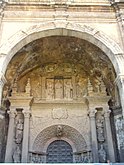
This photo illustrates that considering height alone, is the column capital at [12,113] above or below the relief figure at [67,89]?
below

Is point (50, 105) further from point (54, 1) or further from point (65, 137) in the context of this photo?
point (54, 1)

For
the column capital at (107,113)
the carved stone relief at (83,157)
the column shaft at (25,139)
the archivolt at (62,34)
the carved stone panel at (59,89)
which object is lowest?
the carved stone relief at (83,157)

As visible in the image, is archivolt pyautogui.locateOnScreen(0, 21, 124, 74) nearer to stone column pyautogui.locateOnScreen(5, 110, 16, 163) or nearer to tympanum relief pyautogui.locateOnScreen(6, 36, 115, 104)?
tympanum relief pyautogui.locateOnScreen(6, 36, 115, 104)

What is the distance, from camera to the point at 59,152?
8.66 metres

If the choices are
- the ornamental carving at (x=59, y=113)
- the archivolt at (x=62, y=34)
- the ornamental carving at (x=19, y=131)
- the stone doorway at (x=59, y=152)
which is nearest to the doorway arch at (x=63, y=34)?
the archivolt at (x=62, y=34)

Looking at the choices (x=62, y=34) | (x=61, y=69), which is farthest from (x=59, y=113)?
(x=62, y=34)

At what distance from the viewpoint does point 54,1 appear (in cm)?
836

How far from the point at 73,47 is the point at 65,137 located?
3.11 meters

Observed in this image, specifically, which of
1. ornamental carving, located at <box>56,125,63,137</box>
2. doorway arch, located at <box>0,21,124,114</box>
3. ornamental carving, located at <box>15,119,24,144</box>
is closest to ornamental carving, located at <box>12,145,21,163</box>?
ornamental carving, located at <box>15,119,24,144</box>

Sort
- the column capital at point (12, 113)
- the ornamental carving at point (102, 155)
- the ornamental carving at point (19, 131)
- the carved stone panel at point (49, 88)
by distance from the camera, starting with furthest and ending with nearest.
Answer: the carved stone panel at point (49, 88)
the column capital at point (12, 113)
the ornamental carving at point (19, 131)
the ornamental carving at point (102, 155)

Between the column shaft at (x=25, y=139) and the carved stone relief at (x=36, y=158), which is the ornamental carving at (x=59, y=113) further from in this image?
the carved stone relief at (x=36, y=158)

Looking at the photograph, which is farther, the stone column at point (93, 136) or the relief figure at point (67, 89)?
the relief figure at point (67, 89)

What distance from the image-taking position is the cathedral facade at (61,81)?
797 cm

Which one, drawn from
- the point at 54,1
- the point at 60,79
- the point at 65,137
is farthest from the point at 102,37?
the point at 65,137
